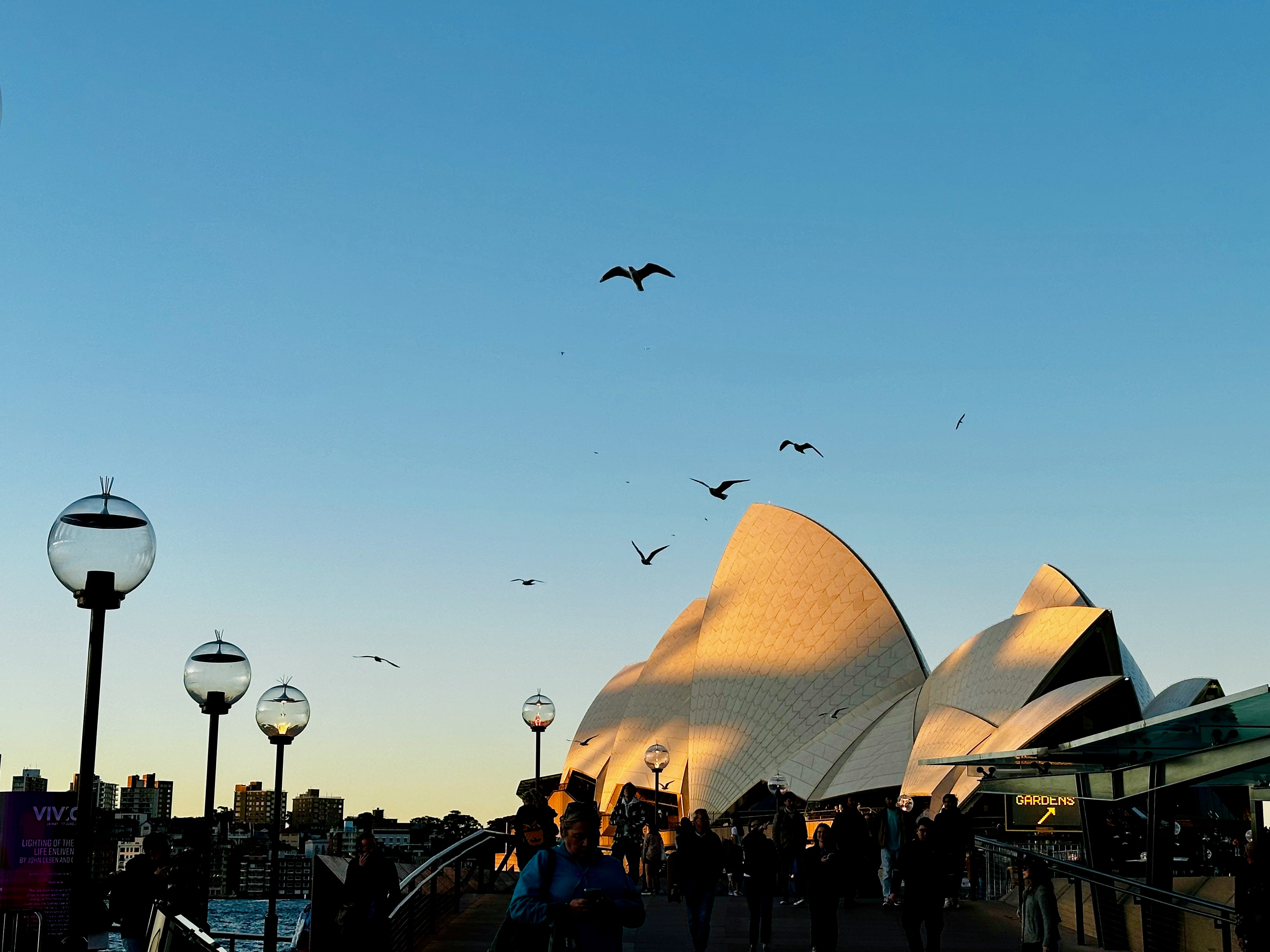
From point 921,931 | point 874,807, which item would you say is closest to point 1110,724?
point 874,807

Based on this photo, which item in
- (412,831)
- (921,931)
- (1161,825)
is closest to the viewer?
(1161,825)

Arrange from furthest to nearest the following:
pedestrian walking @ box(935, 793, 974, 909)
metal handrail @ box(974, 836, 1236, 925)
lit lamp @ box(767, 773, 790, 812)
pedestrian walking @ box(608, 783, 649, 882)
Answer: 1. pedestrian walking @ box(608, 783, 649, 882)
2. lit lamp @ box(767, 773, 790, 812)
3. pedestrian walking @ box(935, 793, 974, 909)
4. metal handrail @ box(974, 836, 1236, 925)

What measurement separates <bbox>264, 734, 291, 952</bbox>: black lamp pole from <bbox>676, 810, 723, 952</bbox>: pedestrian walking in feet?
10.2

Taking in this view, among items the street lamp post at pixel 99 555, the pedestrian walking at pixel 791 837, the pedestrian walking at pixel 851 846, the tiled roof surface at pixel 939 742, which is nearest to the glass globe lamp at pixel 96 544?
the street lamp post at pixel 99 555

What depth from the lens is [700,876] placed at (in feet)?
35.2

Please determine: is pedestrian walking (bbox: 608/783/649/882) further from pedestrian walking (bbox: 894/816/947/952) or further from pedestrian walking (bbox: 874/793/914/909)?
pedestrian walking (bbox: 894/816/947/952)

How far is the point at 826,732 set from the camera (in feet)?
134

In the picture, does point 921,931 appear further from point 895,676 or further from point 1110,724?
point 895,676

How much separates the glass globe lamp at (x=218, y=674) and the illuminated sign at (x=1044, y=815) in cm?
2063

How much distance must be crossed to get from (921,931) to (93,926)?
7.65 metres

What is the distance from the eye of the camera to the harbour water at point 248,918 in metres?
17.5

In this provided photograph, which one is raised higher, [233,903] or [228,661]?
[228,661]

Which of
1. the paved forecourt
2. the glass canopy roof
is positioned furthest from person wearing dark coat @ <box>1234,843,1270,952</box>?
the paved forecourt

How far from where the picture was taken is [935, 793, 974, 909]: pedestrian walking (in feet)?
40.8
